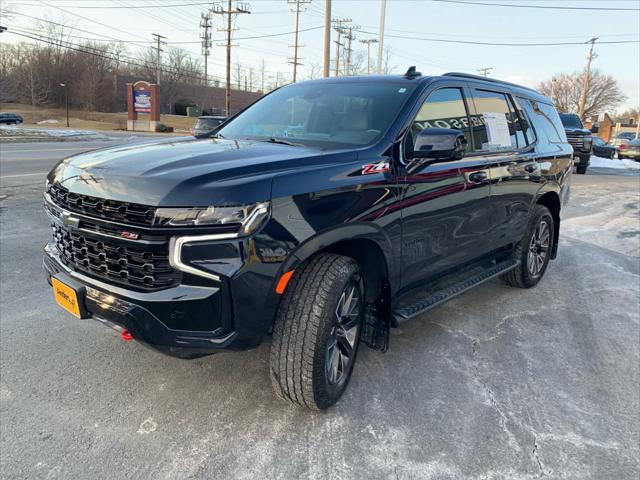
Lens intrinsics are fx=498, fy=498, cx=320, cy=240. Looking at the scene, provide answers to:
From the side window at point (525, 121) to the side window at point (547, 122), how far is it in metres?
0.16

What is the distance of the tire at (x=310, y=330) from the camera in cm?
252

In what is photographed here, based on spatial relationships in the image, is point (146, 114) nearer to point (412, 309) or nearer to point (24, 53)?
point (24, 53)

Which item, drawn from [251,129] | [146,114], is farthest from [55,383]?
[146,114]

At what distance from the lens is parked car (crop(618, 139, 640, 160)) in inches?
1061

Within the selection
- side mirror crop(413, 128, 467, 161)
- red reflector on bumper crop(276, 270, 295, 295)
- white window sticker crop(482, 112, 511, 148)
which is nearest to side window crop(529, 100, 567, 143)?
white window sticker crop(482, 112, 511, 148)

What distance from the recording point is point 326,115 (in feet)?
11.6

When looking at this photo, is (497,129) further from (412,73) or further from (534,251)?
(534,251)

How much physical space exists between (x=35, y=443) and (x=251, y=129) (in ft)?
7.97

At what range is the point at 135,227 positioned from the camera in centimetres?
227

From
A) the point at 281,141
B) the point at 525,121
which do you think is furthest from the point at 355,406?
the point at 525,121

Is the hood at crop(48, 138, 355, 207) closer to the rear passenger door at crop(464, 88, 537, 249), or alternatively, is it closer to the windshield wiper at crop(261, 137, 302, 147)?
the windshield wiper at crop(261, 137, 302, 147)

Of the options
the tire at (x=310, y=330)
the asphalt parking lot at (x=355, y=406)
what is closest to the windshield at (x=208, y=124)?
the asphalt parking lot at (x=355, y=406)

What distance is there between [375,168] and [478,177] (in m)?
1.29

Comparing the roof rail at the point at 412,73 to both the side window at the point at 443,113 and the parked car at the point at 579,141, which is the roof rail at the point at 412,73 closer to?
the side window at the point at 443,113
